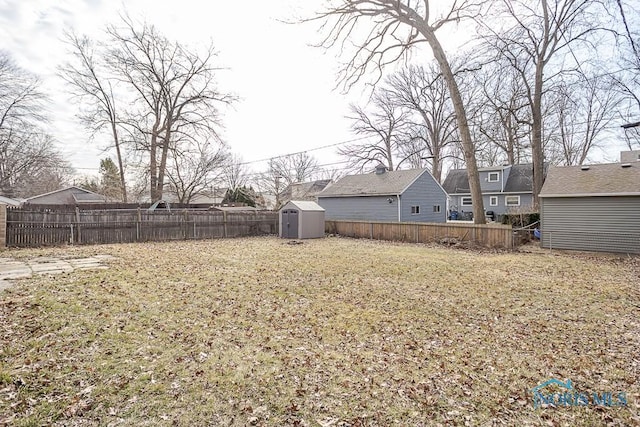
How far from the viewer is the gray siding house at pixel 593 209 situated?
11336 millimetres

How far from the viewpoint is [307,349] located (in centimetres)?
380

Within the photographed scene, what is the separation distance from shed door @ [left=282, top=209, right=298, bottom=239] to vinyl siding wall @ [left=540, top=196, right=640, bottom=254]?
1100 centimetres

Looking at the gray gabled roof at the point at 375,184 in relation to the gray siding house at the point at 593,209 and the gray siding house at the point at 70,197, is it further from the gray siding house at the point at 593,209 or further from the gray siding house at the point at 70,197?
the gray siding house at the point at 70,197

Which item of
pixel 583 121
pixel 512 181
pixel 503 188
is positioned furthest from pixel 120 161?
pixel 583 121

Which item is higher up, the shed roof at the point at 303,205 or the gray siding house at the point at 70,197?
the gray siding house at the point at 70,197

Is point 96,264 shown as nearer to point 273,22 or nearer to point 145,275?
point 145,275

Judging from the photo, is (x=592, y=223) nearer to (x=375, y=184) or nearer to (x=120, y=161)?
(x=375, y=184)

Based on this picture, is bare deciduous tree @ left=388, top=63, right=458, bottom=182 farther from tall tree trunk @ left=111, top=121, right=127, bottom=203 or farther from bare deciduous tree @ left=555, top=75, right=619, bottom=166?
tall tree trunk @ left=111, top=121, right=127, bottom=203

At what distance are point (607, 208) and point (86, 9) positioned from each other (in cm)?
1821

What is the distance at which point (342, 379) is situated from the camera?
3.15 metres

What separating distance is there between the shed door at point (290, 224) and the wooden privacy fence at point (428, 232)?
9.90 feet

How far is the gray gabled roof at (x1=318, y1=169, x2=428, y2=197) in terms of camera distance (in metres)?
19.6

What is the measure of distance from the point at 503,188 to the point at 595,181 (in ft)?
53.7

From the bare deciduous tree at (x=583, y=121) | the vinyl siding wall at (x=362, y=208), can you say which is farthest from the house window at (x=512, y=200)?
the vinyl siding wall at (x=362, y=208)
